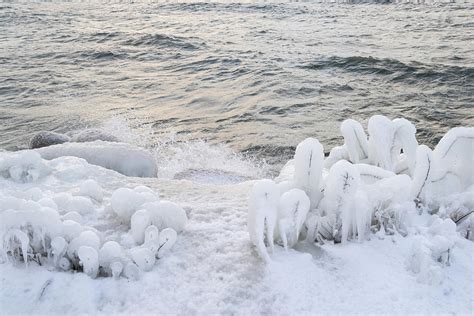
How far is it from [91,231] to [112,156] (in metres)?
2.11

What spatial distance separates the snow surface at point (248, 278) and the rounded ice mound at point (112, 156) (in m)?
1.64

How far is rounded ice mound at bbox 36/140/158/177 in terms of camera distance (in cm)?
439

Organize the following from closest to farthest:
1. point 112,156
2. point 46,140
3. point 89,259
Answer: point 89,259, point 112,156, point 46,140

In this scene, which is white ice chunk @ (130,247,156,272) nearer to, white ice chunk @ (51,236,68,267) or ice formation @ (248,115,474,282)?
white ice chunk @ (51,236,68,267)

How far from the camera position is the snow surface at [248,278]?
2.16 m

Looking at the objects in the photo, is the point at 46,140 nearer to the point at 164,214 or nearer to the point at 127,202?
the point at 127,202

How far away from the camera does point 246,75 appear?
10.5 meters

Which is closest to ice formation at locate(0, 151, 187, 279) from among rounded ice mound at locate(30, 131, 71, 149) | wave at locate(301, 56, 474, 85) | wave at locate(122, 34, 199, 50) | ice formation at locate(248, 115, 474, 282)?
ice formation at locate(248, 115, 474, 282)

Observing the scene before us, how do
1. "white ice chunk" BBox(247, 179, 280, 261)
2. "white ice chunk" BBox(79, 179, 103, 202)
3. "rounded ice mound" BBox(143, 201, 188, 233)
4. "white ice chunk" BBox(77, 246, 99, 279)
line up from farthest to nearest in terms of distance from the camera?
"white ice chunk" BBox(79, 179, 103, 202)
"rounded ice mound" BBox(143, 201, 188, 233)
"white ice chunk" BBox(247, 179, 280, 261)
"white ice chunk" BBox(77, 246, 99, 279)

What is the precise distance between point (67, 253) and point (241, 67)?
9077mm

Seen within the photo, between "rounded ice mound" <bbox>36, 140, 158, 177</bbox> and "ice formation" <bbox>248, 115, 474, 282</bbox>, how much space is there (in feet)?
6.70

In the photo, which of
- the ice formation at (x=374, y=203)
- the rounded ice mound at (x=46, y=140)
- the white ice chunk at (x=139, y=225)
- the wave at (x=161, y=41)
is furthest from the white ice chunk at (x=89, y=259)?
the wave at (x=161, y=41)

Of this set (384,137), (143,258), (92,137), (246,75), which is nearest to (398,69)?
(246,75)

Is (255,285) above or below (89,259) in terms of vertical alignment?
below
